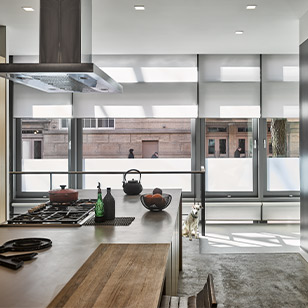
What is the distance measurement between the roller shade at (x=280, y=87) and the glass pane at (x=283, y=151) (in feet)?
0.62

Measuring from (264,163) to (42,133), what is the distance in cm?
364

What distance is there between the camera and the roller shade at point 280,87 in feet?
22.5

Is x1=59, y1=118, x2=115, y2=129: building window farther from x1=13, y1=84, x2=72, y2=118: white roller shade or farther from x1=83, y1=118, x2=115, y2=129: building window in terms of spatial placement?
x1=13, y1=84, x2=72, y2=118: white roller shade

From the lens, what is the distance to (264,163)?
22.9ft

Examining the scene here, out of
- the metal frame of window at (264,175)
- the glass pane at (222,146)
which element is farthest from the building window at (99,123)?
the metal frame of window at (264,175)

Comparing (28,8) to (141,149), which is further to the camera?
(141,149)

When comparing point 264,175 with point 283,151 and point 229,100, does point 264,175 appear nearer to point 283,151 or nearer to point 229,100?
point 283,151

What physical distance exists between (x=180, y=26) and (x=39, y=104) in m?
2.89

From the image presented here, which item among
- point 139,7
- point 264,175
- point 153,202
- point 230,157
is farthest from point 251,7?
point 264,175

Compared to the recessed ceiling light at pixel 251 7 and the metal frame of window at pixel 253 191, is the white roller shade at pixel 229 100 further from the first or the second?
the recessed ceiling light at pixel 251 7

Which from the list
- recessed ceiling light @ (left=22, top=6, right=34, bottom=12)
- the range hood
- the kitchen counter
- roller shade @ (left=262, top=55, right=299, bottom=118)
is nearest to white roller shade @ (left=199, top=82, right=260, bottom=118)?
roller shade @ (left=262, top=55, right=299, bottom=118)

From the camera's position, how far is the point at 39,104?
7.04 meters

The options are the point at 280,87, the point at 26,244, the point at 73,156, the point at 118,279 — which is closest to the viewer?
the point at 118,279

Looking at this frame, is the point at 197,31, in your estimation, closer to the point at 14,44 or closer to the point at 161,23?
the point at 161,23
